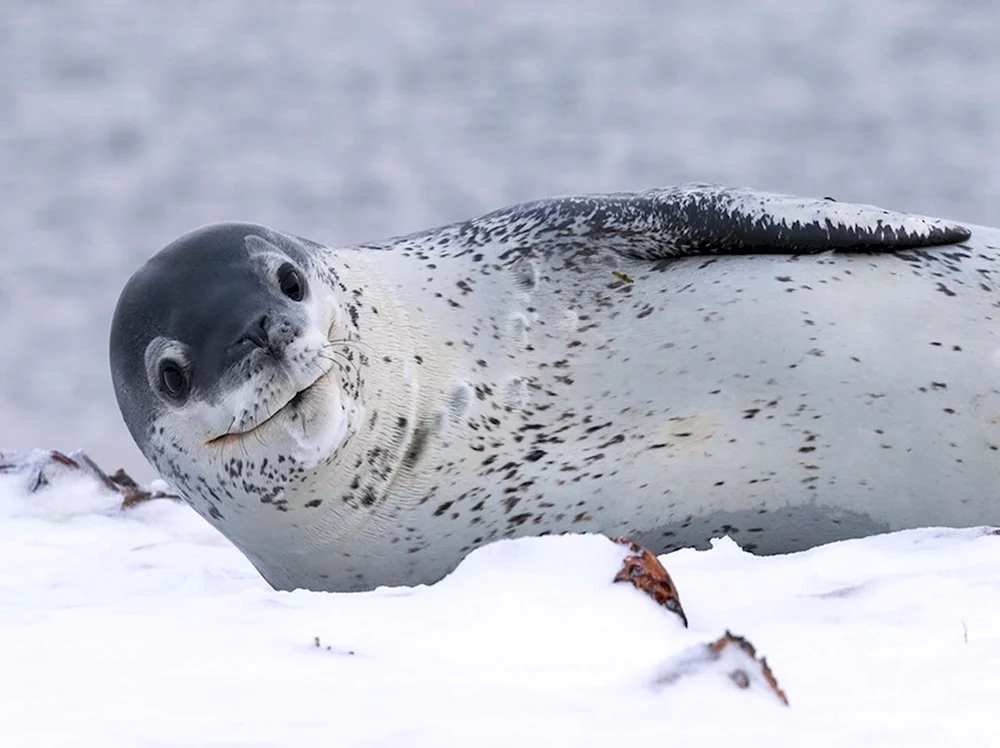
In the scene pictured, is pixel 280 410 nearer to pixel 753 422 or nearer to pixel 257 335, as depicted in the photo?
pixel 257 335

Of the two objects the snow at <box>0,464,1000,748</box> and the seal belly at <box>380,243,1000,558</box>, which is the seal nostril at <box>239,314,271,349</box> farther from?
the seal belly at <box>380,243,1000,558</box>

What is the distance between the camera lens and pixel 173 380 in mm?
3383

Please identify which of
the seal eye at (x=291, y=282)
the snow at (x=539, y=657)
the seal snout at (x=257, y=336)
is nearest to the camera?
the snow at (x=539, y=657)

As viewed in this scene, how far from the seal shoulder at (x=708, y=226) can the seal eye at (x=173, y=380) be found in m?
1.04

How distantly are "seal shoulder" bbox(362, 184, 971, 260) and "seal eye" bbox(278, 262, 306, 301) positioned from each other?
75cm

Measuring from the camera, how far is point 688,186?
4.18 m

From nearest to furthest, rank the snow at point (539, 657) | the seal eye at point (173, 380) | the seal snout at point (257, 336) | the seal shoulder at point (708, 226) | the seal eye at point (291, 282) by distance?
the snow at point (539, 657) → the seal snout at point (257, 336) → the seal eye at point (173, 380) → the seal eye at point (291, 282) → the seal shoulder at point (708, 226)

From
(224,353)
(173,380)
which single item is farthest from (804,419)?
(173,380)

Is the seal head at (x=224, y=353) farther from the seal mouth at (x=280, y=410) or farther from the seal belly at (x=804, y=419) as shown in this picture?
the seal belly at (x=804, y=419)

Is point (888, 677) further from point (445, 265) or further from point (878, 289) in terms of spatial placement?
point (445, 265)

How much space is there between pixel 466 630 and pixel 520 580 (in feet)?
0.81

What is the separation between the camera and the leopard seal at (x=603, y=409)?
3504 mm

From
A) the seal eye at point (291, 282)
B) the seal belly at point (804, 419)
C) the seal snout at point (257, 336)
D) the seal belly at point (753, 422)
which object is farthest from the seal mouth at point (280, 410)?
the seal belly at point (804, 419)

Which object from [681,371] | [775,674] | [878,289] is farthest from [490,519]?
[775,674]
